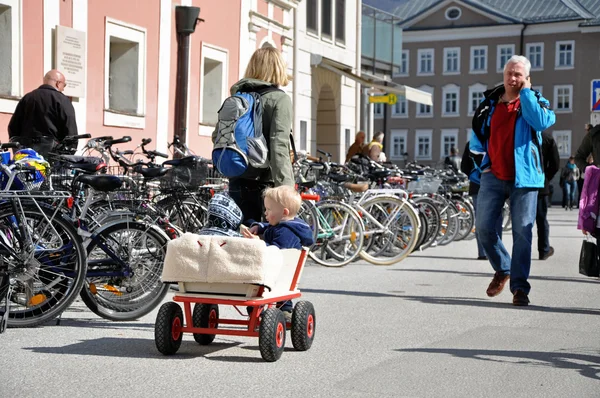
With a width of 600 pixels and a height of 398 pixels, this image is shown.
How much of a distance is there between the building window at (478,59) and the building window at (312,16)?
48.6 metres

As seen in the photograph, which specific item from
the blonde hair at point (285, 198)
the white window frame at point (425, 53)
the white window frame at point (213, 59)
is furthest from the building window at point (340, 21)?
the white window frame at point (425, 53)

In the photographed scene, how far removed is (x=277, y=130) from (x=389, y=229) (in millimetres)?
5776

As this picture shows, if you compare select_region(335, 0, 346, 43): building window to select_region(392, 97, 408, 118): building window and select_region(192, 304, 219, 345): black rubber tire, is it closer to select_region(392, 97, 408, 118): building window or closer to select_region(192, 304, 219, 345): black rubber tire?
select_region(192, 304, 219, 345): black rubber tire

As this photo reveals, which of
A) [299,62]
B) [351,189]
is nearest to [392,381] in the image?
[351,189]

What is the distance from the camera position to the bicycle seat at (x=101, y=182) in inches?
302

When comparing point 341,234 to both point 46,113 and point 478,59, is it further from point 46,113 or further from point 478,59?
point 478,59

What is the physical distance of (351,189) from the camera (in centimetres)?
1323

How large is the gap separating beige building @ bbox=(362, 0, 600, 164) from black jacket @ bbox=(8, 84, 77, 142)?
205ft

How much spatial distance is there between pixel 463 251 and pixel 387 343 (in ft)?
30.6

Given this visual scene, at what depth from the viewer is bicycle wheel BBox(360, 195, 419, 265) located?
13062mm

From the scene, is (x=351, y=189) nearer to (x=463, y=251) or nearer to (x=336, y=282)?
(x=336, y=282)

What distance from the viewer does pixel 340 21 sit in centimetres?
3066

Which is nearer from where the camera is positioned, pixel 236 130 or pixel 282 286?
pixel 282 286

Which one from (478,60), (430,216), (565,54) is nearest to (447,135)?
(478,60)
